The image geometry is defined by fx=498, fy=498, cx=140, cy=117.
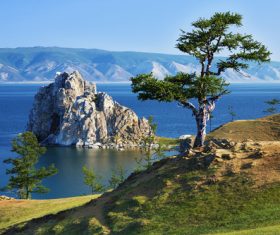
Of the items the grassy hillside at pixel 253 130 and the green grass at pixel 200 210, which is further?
the grassy hillside at pixel 253 130

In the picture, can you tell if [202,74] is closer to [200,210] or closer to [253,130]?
[200,210]

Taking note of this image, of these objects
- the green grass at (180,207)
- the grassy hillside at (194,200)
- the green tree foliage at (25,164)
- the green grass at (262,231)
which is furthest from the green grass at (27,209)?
the green tree foliage at (25,164)

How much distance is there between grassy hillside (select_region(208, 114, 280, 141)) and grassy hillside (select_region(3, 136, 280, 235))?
4144cm

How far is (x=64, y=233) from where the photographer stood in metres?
34.1

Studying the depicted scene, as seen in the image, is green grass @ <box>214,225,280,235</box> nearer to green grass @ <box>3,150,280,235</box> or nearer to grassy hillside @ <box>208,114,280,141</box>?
green grass @ <box>3,150,280,235</box>

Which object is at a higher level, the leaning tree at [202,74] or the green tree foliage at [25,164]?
the leaning tree at [202,74]

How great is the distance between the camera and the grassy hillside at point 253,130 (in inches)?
3091

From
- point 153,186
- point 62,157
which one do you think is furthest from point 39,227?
point 62,157

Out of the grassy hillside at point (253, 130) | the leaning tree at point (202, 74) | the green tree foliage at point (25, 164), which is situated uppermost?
the leaning tree at point (202, 74)

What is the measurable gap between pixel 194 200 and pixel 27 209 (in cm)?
2342

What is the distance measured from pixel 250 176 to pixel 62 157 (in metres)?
133

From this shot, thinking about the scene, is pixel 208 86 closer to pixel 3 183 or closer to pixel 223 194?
pixel 223 194

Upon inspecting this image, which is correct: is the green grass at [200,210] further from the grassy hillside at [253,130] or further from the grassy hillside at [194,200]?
the grassy hillside at [253,130]

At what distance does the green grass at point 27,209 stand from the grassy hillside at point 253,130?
3728cm
